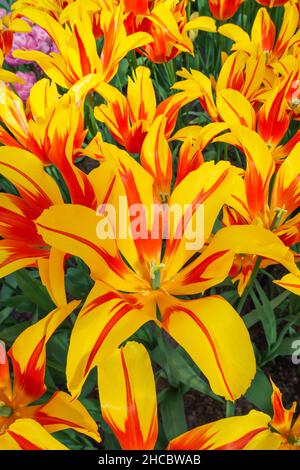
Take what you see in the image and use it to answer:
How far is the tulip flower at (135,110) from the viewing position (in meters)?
0.65

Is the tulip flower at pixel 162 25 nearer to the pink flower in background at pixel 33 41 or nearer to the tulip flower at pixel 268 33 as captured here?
the tulip flower at pixel 268 33

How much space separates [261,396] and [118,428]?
0.30 metres

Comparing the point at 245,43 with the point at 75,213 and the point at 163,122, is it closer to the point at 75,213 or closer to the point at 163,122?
the point at 163,122

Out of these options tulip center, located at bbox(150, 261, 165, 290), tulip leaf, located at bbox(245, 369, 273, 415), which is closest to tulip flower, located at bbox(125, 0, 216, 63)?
tulip center, located at bbox(150, 261, 165, 290)

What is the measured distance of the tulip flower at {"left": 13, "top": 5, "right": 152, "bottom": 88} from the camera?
70 centimetres

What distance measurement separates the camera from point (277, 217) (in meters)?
0.56

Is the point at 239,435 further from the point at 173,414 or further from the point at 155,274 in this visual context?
the point at 173,414

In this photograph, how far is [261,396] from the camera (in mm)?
683

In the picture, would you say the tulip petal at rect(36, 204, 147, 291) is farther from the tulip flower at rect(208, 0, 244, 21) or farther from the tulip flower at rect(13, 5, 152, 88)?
the tulip flower at rect(208, 0, 244, 21)

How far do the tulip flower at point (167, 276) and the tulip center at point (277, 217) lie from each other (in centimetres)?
13

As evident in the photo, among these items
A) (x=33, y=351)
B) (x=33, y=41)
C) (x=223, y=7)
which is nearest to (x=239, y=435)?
(x=33, y=351)

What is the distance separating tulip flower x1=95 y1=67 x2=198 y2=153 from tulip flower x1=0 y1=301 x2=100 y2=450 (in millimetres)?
301

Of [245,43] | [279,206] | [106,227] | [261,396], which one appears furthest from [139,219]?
[245,43]

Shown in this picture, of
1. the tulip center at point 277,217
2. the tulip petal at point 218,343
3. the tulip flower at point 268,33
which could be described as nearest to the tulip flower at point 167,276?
the tulip petal at point 218,343
